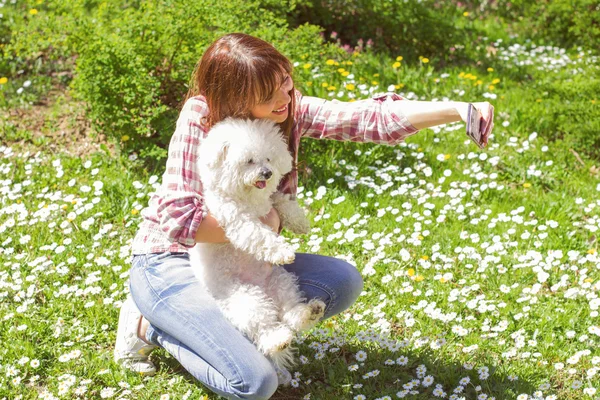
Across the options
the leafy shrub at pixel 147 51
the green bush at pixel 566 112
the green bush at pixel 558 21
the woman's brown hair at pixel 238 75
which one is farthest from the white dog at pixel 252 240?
the green bush at pixel 558 21

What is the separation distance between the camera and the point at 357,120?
3.25 metres

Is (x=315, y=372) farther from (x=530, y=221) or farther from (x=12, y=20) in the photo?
(x=12, y=20)

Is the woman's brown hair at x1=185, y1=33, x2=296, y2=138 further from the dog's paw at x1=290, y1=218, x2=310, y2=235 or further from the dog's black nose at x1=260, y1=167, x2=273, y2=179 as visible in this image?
the dog's paw at x1=290, y1=218, x2=310, y2=235

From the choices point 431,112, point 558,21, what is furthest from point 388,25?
point 431,112

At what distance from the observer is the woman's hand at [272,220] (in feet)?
9.73

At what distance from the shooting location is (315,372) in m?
3.48

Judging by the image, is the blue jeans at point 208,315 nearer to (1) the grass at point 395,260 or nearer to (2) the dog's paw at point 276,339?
(2) the dog's paw at point 276,339

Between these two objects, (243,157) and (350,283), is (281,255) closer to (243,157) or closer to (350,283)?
(243,157)

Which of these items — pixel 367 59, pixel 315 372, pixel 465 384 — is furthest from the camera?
pixel 367 59

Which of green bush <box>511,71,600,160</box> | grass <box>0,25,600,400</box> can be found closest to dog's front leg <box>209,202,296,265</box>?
grass <box>0,25,600,400</box>

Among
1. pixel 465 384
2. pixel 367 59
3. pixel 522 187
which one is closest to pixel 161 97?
pixel 367 59

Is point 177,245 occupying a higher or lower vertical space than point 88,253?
higher

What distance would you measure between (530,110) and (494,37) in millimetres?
1899

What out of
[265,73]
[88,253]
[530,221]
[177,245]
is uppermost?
[265,73]
